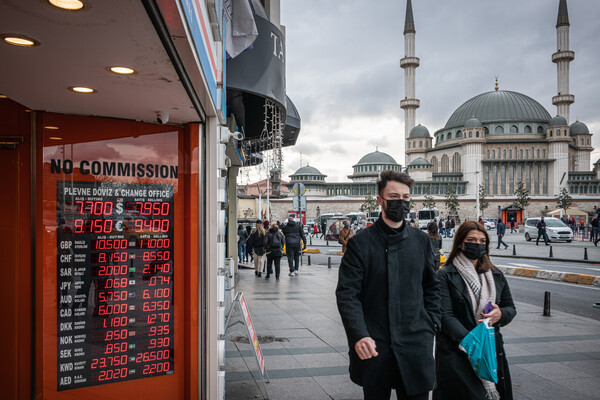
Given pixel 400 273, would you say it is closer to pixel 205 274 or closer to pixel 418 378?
pixel 418 378

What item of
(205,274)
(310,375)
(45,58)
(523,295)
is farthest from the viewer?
(523,295)

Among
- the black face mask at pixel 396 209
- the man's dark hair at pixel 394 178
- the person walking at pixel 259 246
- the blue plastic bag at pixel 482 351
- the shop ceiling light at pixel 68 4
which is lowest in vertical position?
the person walking at pixel 259 246

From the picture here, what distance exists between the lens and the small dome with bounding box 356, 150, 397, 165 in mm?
117375

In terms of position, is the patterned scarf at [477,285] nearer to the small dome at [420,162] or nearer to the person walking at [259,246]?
the person walking at [259,246]

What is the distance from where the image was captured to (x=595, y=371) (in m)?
5.82

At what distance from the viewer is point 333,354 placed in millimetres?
6422

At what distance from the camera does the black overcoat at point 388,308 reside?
9.64ft

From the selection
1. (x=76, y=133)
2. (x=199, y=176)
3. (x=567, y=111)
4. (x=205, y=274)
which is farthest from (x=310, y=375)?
(x=567, y=111)

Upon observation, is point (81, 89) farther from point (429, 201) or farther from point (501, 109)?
point (501, 109)

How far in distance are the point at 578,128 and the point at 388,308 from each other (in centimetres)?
11962

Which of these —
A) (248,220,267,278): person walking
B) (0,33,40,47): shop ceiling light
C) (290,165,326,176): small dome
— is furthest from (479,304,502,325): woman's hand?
(290,165,326,176): small dome

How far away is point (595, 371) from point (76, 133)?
6.19 metres

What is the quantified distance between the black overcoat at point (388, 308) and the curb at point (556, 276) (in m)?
12.8

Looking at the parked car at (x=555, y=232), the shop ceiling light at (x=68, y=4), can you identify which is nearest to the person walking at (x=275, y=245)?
the shop ceiling light at (x=68, y=4)
